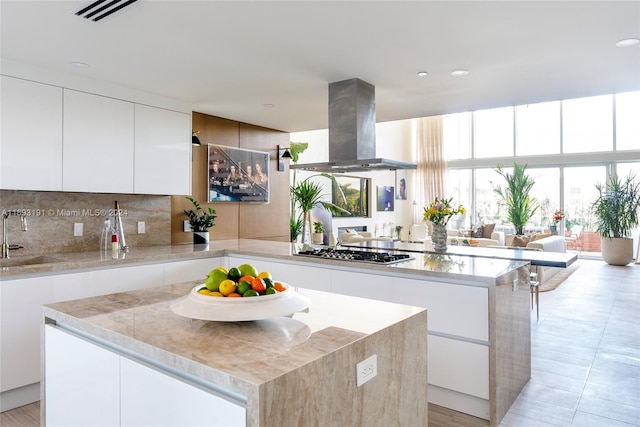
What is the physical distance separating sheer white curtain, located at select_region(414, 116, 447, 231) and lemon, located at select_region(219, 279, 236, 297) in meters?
10.6

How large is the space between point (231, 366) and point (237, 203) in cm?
399

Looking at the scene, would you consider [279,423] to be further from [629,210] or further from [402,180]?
[402,180]

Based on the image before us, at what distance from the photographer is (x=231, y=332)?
1.33 meters

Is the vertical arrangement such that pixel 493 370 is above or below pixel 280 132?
below

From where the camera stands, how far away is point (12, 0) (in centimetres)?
209

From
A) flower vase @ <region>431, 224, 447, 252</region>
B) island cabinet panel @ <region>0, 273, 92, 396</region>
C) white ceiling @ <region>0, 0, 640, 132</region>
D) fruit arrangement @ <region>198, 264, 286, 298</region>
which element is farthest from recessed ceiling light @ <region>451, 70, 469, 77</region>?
island cabinet panel @ <region>0, 273, 92, 396</region>

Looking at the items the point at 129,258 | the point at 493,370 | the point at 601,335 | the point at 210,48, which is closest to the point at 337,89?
the point at 210,48

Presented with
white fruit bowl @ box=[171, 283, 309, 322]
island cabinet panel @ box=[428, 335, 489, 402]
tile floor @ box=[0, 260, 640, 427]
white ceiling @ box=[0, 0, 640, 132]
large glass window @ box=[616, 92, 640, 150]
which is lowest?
tile floor @ box=[0, 260, 640, 427]

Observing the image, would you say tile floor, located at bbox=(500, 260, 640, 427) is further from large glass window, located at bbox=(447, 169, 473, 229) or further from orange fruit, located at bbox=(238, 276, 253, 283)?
large glass window, located at bbox=(447, 169, 473, 229)

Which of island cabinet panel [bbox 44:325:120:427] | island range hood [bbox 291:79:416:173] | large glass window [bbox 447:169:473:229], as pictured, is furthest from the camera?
large glass window [bbox 447:169:473:229]

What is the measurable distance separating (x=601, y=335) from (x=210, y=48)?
4.24m

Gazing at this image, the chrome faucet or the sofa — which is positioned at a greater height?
the chrome faucet

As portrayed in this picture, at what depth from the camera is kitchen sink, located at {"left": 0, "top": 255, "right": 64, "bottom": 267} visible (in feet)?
10.0

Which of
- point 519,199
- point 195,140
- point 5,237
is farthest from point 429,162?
point 5,237
